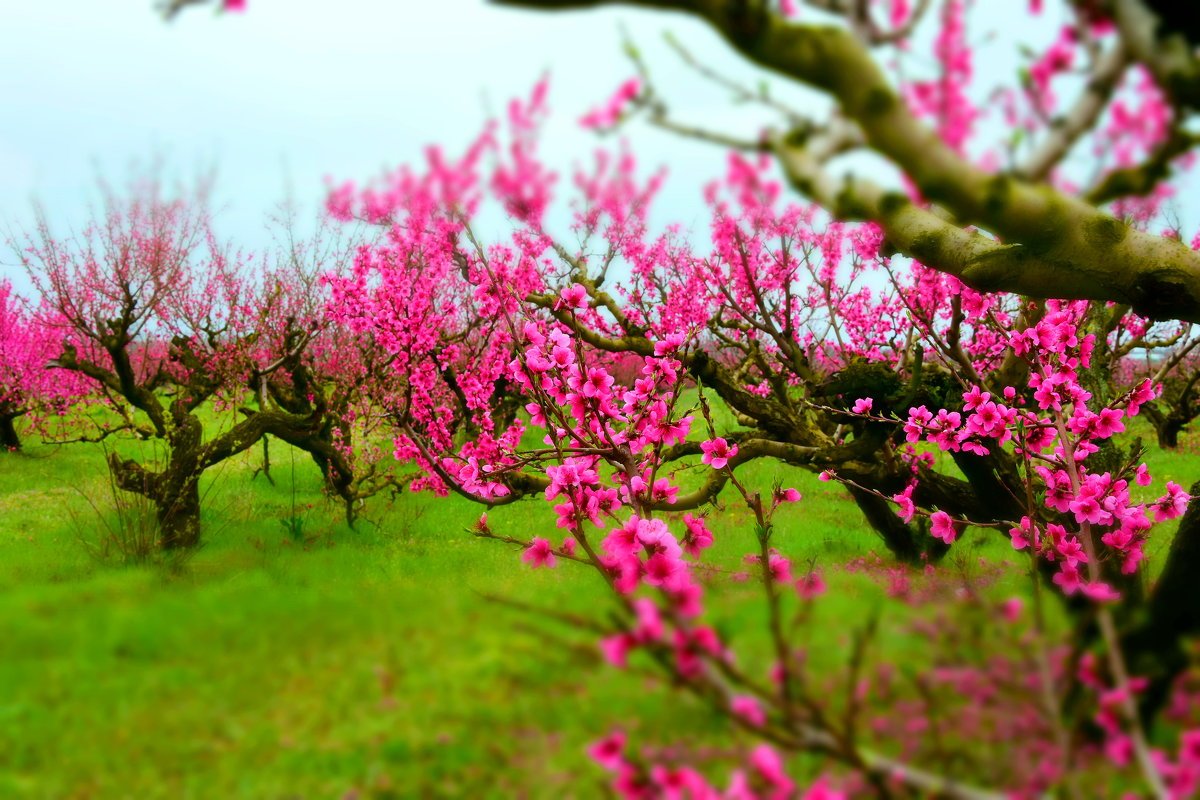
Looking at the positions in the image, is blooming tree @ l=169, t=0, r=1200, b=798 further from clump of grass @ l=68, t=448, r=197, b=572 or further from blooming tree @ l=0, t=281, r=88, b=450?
blooming tree @ l=0, t=281, r=88, b=450

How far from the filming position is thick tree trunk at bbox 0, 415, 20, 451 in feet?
54.5

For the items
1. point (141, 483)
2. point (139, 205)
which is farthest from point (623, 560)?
point (139, 205)

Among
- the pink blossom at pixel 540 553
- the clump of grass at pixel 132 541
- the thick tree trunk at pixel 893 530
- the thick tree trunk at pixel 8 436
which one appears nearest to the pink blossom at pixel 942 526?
the thick tree trunk at pixel 893 530

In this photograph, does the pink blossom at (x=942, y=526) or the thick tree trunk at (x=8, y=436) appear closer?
the pink blossom at (x=942, y=526)

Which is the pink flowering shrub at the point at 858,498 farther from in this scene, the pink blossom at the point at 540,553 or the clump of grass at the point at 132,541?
the clump of grass at the point at 132,541

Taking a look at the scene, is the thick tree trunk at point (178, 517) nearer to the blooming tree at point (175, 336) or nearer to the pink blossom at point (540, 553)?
the blooming tree at point (175, 336)

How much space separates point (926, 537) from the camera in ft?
26.7

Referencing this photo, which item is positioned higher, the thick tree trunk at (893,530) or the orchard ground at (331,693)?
the orchard ground at (331,693)

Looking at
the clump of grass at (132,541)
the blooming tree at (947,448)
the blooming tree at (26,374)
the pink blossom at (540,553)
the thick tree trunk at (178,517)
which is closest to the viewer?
the blooming tree at (947,448)

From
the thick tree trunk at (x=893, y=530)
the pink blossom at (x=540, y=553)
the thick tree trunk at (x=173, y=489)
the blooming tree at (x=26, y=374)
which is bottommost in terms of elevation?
the thick tree trunk at (x=893, y=530)

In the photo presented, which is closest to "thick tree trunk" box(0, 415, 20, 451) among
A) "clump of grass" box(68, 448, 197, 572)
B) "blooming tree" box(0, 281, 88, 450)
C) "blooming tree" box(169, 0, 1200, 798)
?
A: "blooming tree" box(0, 281, 88, 450)

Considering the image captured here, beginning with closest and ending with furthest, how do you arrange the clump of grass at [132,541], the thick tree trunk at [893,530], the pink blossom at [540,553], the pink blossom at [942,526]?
the pink blossom at [540,553]
the pink blossom at [942,526]
the thick tree trunk at [893,530]
the clump of grass at [132,541]

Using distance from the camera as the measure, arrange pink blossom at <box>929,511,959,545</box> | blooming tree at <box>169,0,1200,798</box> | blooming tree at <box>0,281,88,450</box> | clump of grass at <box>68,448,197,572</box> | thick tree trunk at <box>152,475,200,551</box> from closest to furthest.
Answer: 1. blooming tree at <box>169,0,1200,798</box>
2. pink blossom at <box>929,511,959,545</box>
3. clump of grass at <box>68,448,197,572</box>
4. thick tree trunk at <box>152,475,200,551</box>
5. blooming tree at <box>0,281,88,450</box>

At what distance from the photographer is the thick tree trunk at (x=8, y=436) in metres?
16.6
